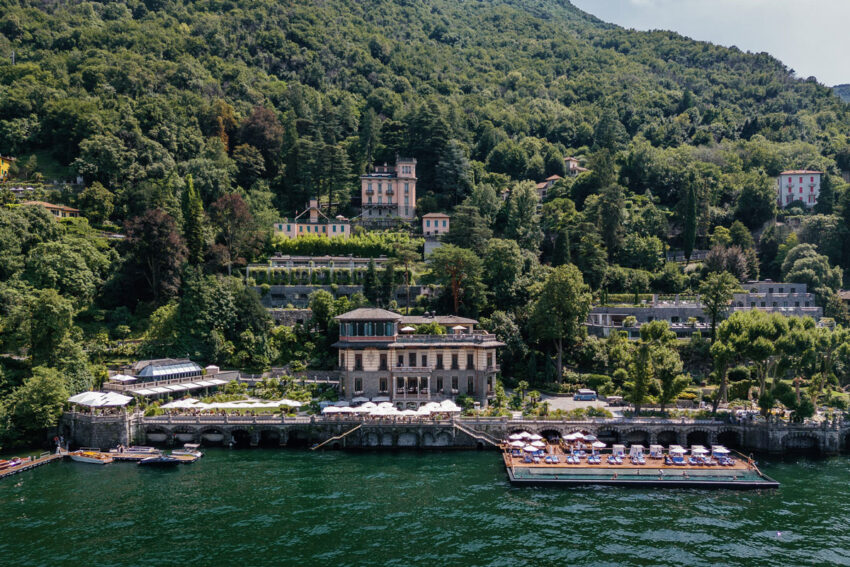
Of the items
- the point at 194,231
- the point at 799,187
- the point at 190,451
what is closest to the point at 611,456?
the point at 190,451

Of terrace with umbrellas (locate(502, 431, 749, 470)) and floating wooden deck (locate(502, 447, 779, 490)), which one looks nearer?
floating wooden deck (locate(502, 447, 779, 490))

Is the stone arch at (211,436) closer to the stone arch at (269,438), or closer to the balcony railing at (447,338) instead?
the stone arch at (269,438)

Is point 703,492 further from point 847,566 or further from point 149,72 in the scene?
point 149,72

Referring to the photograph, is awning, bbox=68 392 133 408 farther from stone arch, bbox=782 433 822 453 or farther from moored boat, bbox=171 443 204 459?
stone arch, bbox=782 433 822 453

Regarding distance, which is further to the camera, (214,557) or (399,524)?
(399,524)

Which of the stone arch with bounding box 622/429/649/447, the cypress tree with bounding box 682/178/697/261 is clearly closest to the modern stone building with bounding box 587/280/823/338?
the cypress tree with bounding box 682/178/697/261

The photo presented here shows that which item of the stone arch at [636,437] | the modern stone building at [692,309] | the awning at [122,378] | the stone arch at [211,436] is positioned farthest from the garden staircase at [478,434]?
the awning at [122,378]

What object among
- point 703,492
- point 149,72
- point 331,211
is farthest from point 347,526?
point 149,72
